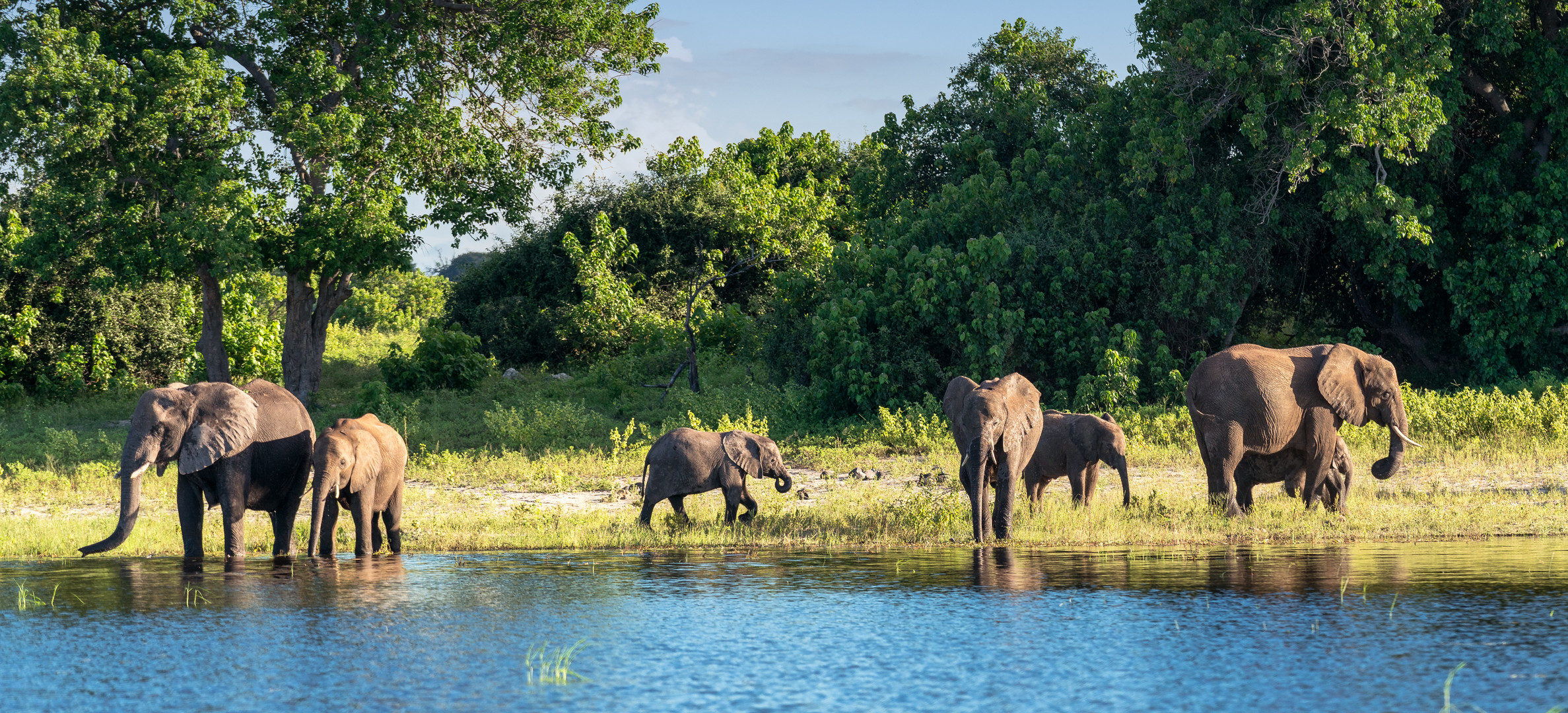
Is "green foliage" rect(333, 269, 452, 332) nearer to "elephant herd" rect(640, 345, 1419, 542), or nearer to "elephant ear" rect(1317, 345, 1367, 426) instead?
"elephant herd" rect(640, 345, 1419, 542)

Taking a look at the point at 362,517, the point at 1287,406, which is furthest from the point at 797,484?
the point at 362,517

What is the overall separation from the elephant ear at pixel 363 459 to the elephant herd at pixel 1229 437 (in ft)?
9.31

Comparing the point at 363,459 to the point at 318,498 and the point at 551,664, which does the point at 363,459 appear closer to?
the point at 318,498

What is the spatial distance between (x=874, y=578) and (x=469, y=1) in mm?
20342

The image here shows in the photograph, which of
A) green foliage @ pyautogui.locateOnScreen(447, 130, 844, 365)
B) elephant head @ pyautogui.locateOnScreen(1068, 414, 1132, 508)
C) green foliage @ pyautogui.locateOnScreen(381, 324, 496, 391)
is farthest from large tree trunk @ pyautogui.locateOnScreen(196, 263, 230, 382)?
elephant head @ pyautogui.locateOnScreen(1068, 414, 1132, 508)

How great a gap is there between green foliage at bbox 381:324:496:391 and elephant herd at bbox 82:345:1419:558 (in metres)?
17.0

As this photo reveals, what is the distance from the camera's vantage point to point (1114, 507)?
48.6ft

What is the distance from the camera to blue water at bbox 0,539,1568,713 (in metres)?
7.29

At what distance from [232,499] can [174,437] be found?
789 millimetres

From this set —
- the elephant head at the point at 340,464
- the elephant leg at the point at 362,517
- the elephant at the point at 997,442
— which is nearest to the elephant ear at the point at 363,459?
the elephant head at the point at 340,464

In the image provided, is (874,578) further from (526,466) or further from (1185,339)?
(1185,339)

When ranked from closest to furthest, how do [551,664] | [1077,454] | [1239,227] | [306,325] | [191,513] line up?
[551,664]
[191,513]
[1077,454]
[1239,227]
[306,325]

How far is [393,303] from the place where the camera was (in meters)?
53.2

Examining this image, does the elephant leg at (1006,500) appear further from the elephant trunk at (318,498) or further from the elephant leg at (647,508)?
the elephant trunk at (318,498)
